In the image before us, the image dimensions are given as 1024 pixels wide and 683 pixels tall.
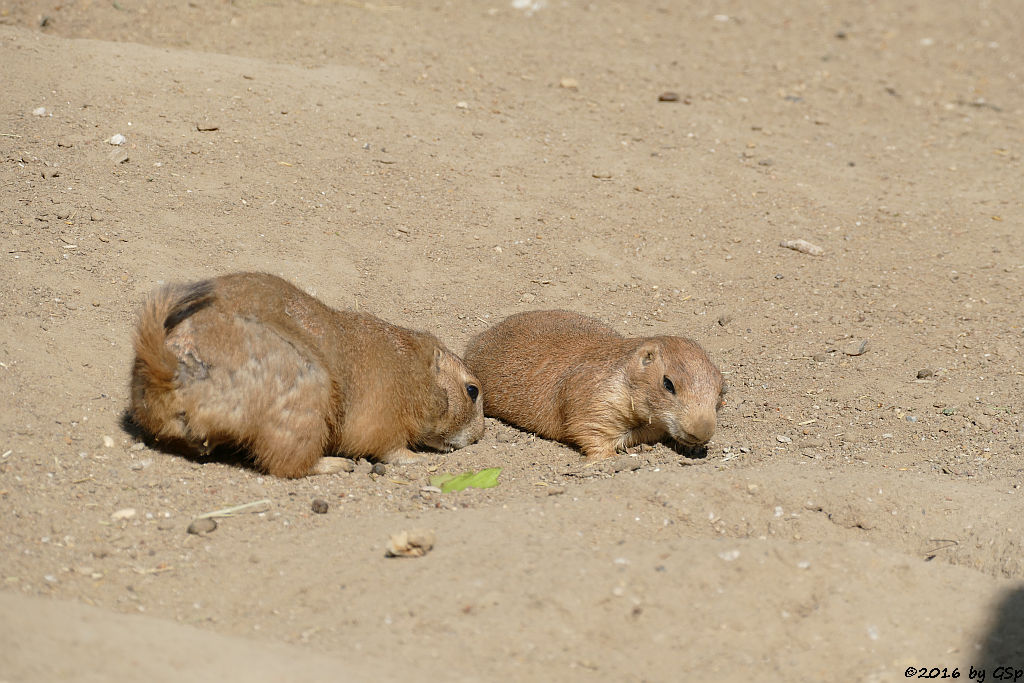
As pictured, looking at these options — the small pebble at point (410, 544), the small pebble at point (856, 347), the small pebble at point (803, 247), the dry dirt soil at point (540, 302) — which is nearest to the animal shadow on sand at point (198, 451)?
the dry dirt soil at point (540, 302)

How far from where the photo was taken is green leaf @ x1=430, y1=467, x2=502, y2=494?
5129 millimetres

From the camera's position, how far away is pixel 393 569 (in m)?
3.92

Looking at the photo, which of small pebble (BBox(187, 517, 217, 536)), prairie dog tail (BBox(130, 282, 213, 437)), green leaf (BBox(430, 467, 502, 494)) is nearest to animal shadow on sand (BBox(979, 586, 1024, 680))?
green leaf (BBox(430, 467, 502, 494))

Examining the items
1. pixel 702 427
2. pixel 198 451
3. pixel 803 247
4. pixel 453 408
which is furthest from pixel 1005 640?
pixel 803 247

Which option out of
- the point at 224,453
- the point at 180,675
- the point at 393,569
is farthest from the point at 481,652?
the point at 224,453

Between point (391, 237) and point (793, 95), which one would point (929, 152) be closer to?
point (793, 95)

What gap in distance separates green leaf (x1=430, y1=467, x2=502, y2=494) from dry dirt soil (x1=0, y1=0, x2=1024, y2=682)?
16cm

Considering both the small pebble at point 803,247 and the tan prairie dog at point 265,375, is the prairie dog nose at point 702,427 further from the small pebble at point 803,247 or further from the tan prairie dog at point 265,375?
the small pebble at point 803,247

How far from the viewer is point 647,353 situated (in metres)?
5.72

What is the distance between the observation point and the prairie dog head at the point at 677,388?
17.9 feet

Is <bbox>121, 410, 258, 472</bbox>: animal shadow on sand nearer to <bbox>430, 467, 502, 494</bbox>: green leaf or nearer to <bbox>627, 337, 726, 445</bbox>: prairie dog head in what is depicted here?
<bbox>430, 467, 502, 494</bbox>: green leaf

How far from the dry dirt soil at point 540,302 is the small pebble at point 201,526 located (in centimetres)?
5

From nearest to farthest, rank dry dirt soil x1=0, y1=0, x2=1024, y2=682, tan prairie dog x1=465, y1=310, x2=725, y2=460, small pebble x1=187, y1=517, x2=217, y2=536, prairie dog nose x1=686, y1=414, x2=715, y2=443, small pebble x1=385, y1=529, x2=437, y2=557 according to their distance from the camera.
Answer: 1. dry dirt soil x1=0, y1=0, x2=1024, y2=682
2. small pebble x1=385, y1=529, x2=437, y2=557
3. small pebble x1=187, y1=517, x2=217, y2=536
4. prairie dog nose x1=686, y1=414, x2=715, y2=443
5. tan prairie dog x1=465, y1=310, x2=725, y2=460

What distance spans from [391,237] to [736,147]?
385cm
